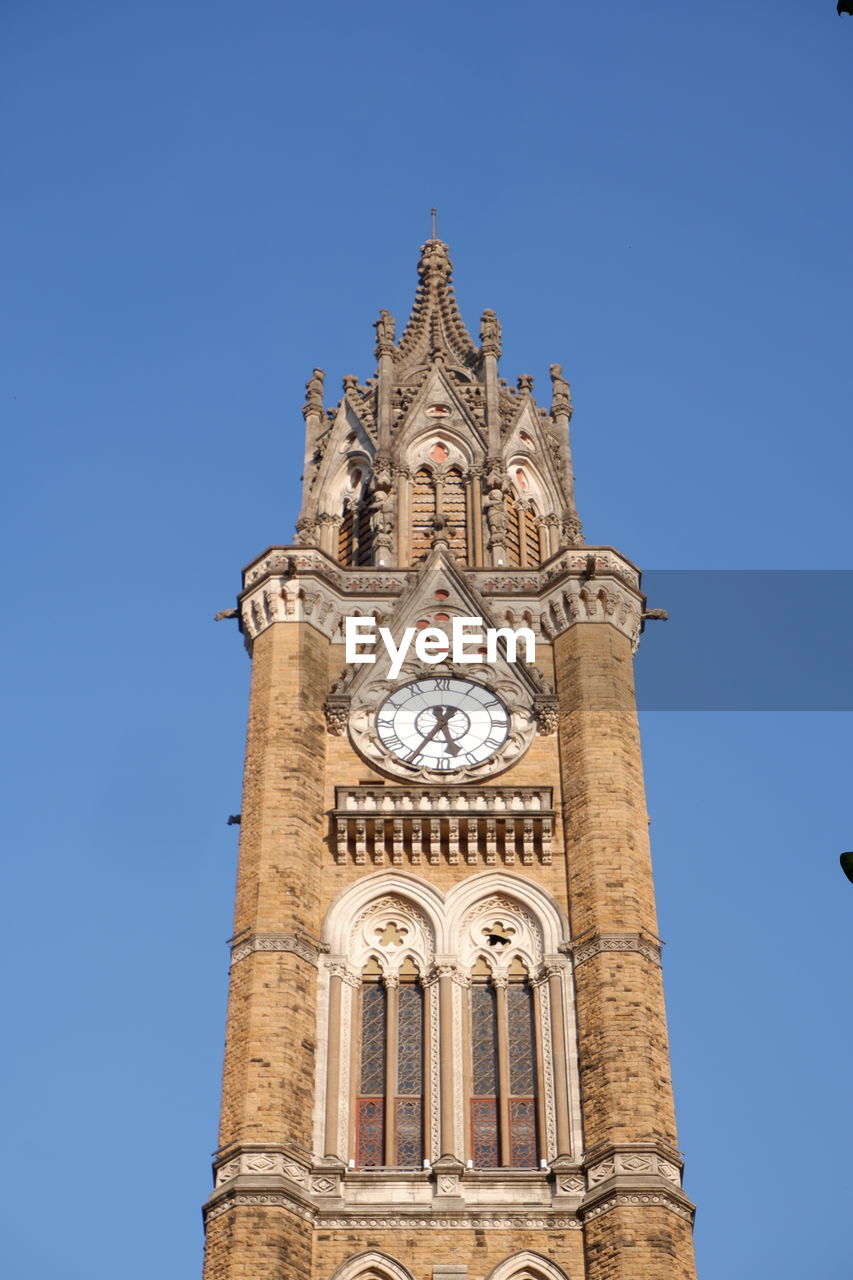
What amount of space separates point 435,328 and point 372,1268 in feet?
77.2

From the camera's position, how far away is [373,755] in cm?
3544

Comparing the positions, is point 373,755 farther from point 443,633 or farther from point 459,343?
point 459,343

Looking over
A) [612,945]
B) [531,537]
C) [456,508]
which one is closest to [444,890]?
[612,945]

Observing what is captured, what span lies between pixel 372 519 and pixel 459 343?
6.53 meters

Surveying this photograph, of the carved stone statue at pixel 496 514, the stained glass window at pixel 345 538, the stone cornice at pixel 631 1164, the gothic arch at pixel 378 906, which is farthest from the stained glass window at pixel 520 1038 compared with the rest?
the stained glass window at pixel 345 538

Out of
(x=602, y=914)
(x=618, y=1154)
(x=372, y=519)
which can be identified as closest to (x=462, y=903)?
(x=602, y=914)

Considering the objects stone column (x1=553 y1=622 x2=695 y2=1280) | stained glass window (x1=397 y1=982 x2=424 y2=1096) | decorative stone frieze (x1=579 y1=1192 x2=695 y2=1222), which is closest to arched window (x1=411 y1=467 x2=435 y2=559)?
stone column (x1=553 y1=622 x2=695 y2=1280)

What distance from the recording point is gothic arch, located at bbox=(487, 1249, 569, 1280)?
28.5 meters

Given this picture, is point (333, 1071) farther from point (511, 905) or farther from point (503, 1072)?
Answer: point (511, 905)

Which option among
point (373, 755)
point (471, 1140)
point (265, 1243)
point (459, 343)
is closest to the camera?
point (265, 1243)

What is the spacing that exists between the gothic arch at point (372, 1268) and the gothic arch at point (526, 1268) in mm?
140

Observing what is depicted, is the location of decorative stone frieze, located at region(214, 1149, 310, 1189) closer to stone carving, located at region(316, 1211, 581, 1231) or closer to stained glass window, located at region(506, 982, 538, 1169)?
stone carving, located at region(316, 1211, 581, 1231)

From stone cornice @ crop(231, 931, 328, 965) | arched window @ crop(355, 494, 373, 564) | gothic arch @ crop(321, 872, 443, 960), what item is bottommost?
stone cornice @ crop(231, 931, 328, 965)

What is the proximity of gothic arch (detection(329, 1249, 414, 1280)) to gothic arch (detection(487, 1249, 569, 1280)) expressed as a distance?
0.46 ft
